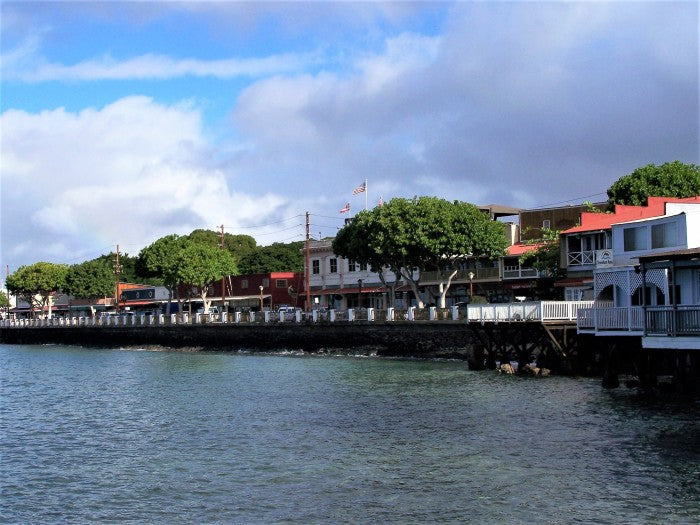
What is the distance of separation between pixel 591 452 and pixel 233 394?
19.8 metres

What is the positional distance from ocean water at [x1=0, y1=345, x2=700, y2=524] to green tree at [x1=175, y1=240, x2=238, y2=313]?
48046 millimetres

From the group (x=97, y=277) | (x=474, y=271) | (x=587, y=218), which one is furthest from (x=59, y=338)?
(x=587, y=218)

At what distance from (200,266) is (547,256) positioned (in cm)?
4253

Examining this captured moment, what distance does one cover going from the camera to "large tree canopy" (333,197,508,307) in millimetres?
65188

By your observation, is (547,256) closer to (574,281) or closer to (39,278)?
(574,281)

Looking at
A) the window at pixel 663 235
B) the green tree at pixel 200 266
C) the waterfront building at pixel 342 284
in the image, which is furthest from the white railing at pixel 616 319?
the green tree at pixel 200 266

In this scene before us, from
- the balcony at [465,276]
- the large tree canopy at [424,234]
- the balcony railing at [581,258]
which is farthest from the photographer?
the balcony at [465,276]

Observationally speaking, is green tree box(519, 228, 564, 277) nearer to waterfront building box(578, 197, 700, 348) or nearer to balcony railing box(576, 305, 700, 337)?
waterfront building box(578, 197, 700, 348)

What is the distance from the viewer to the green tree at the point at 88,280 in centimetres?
11875

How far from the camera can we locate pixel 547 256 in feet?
199

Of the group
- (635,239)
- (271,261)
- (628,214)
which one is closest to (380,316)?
(628,214)

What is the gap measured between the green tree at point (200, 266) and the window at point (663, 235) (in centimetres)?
5668

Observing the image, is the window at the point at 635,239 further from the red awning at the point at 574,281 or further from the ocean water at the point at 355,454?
the red awning at the point at 574,281

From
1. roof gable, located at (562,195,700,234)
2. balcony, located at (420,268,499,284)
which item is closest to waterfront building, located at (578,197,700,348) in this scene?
roof gable, located at (562,195,700,234)
